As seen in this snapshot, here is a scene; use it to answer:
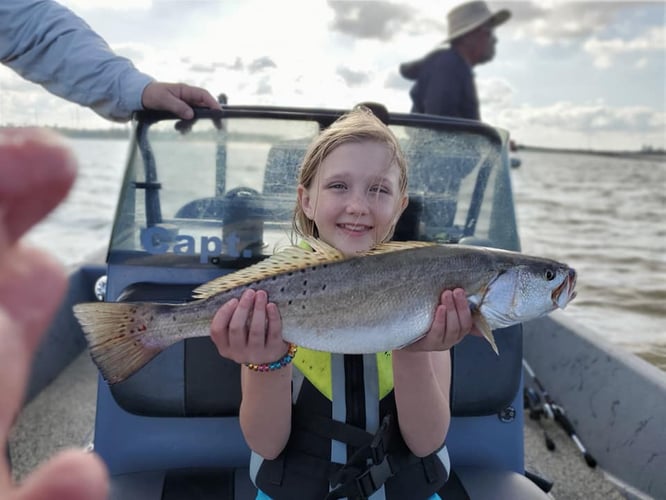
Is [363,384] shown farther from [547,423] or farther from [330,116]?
[547,423]

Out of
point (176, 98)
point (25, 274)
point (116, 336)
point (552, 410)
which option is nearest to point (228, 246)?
point (176, 98)

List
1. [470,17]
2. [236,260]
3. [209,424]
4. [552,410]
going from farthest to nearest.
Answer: [470,17]
[552,410]
[236,260]
[209,424]

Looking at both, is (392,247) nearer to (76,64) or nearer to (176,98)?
(176,98)

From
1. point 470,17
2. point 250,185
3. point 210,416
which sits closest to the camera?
point 210,416

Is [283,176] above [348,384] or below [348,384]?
above

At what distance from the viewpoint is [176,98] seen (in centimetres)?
287

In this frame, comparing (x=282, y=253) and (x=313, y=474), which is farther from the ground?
(x=282, y=253)

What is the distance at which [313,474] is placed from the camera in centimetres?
216

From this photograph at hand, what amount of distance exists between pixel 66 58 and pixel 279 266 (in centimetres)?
180

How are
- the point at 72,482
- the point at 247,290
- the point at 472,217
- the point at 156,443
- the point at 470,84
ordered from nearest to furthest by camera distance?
the point at 72,482
the point at 247,290
the point at 156,443
the point at 472,217
the point at 470,84

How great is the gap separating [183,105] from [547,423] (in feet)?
13.2

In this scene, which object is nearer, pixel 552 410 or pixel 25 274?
pixel 25 274

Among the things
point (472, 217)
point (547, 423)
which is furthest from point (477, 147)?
point (547, 423)

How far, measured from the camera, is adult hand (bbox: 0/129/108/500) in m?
0.51
